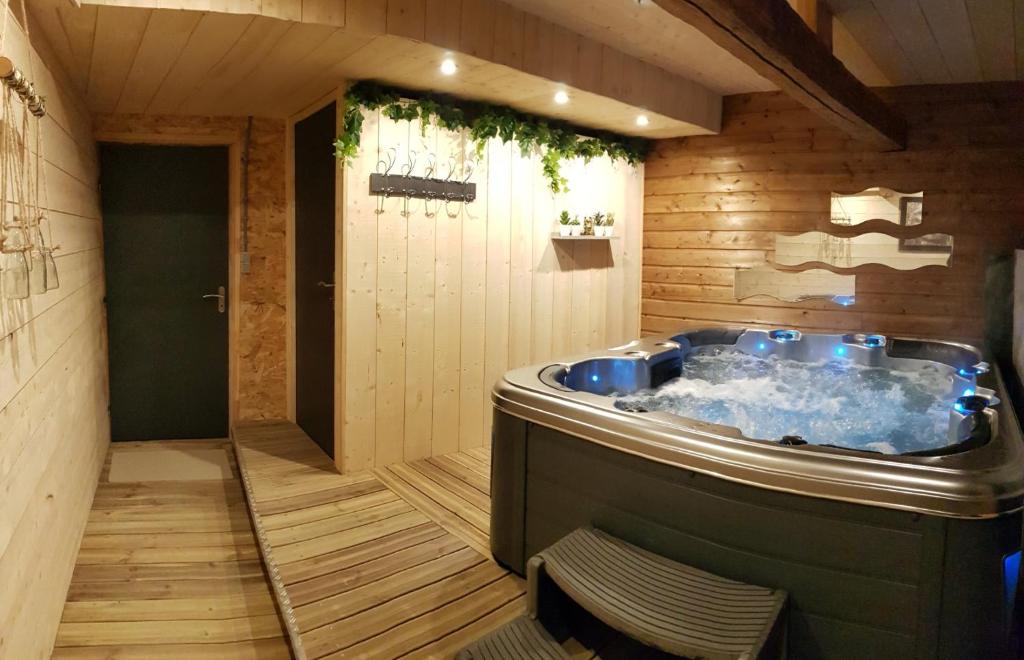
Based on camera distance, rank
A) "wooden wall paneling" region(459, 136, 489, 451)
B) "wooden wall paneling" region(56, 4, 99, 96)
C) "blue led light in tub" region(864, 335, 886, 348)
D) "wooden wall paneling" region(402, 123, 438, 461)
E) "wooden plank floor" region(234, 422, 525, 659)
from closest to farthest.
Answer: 1. "wooden plank floor" region(234, 422, 525, 659)
2. "wooden wall paneling" region(56, 4, 99, 96)
3. "wooden wall paneling" region(402, 123, 438, 461)
4. "wooden wall paneling" region(459, 136, 489, 451)
5. "blue led light in tub" region(864, 335, 886, 348)

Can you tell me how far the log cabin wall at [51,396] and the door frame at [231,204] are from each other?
447 mm

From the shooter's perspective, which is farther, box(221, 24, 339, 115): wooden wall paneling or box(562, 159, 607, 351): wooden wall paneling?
box(562, 159, 607, 351): wooden wall paneling

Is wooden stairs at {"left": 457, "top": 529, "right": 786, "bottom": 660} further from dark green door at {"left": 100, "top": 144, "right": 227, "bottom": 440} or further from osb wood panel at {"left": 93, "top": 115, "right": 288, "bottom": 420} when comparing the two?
dark green door at {"left": 100, "top": 144, "right": 227, "bottom": 440}

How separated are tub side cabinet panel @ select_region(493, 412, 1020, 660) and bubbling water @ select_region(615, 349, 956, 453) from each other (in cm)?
85

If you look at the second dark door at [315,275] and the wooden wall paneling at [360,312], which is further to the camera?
the second dark door at [315,275]

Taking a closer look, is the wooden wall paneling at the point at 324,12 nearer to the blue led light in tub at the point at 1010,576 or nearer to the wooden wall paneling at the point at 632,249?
the blue led light in tub at the point at 1010,576

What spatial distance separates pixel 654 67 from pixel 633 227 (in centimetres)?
138

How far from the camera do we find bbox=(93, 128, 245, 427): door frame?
420 centimetres

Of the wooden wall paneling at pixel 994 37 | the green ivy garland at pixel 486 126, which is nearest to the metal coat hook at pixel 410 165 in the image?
the green ivy garland at pixel 486 126

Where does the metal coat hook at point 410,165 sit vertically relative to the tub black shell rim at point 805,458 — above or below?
above

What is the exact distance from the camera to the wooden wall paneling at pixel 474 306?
12.5 ft

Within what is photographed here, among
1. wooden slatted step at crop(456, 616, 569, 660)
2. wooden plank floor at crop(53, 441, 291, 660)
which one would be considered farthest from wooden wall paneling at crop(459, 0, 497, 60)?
wooden plank floor at crop(53, 441, 291, 660)

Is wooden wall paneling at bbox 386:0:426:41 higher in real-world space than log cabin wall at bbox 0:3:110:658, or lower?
higher

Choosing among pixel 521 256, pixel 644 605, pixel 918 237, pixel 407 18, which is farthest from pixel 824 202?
pixel 644 605
